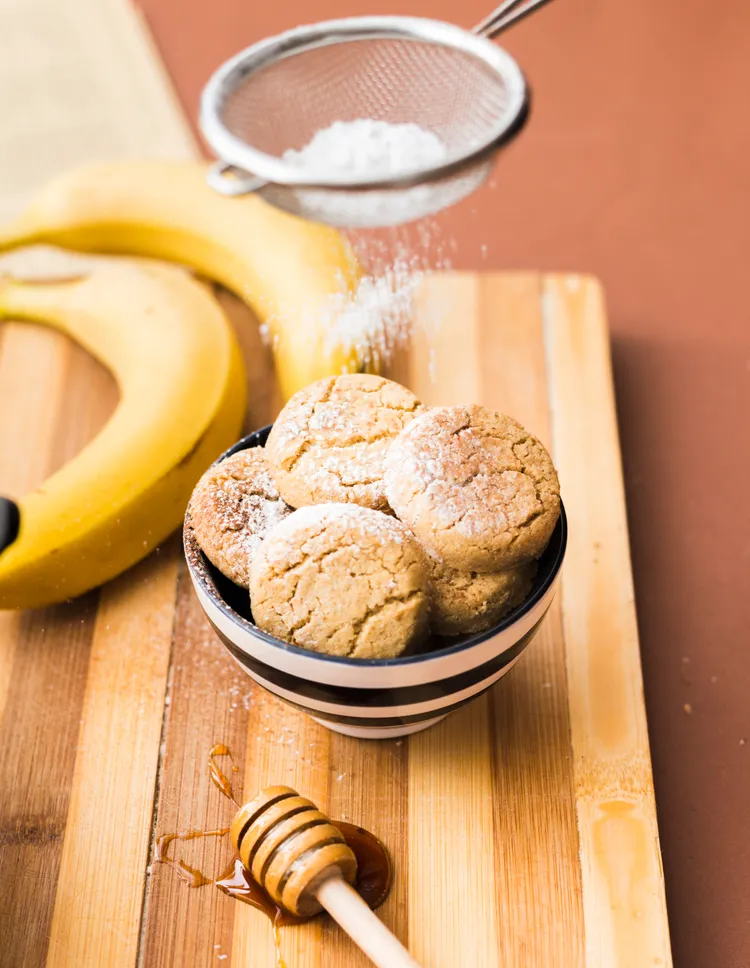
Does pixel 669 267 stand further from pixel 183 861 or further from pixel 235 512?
pixel 183 861

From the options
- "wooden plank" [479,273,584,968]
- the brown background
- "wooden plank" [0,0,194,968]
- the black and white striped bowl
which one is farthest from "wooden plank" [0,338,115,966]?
the brown background

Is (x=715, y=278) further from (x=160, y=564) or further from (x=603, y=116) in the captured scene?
(x=160, y=564)

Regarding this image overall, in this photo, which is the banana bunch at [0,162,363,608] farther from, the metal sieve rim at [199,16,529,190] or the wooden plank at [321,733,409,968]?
the wooden plank at [321,733,409,968]

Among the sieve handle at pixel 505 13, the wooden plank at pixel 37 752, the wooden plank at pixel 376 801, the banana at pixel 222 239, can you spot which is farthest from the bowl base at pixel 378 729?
the sieve handle at pixel 505 13

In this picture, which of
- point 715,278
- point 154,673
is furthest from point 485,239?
point 154,673

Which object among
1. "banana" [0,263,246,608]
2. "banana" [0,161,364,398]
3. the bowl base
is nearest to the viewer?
the bowl base

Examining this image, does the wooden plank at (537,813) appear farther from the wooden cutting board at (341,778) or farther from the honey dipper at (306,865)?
the honey dipper at (306,865)

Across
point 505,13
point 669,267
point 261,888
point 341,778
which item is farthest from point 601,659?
point 669,267
